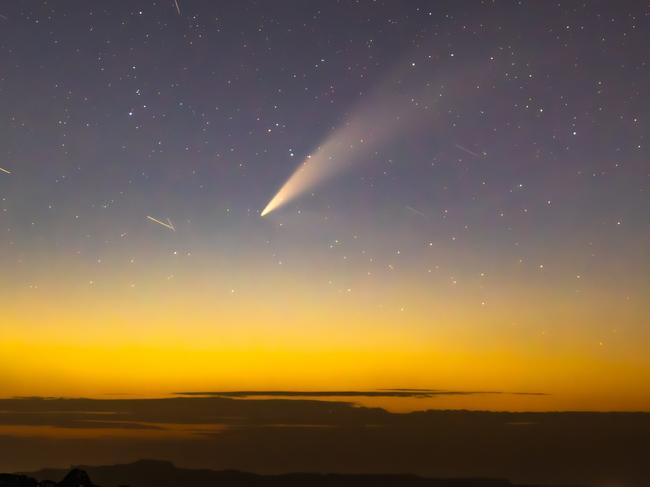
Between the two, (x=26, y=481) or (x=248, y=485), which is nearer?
(x=26, y=481)

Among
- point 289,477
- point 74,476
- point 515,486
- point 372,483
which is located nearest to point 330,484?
point 289,477

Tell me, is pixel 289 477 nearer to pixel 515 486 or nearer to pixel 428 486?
pixel 428 486

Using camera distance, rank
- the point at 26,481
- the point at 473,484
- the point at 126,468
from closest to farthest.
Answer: the point at 26,481 < the point at 126,468 < the point at 473,484

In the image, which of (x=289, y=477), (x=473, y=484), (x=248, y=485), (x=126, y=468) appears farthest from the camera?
(x=473, y=484)

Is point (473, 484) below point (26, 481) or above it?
below

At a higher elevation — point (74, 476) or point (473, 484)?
point (74, 476)

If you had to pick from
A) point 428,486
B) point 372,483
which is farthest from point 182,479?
point 428,486

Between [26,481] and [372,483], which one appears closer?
[26,481]

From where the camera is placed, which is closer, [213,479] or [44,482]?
[44,482]

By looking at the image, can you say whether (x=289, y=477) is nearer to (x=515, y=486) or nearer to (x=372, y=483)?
(x=372, y=483)
